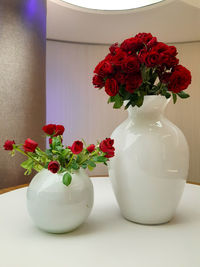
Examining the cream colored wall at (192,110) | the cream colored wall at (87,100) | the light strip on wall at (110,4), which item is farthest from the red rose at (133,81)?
the cream colored wall at (192,110)

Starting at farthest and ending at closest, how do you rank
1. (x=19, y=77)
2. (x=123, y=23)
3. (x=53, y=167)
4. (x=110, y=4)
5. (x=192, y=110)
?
(x=192, y=110) < (x=123, y=23) < (x=19, y=77) < (x=110, y=4) < (x=53, y=167)

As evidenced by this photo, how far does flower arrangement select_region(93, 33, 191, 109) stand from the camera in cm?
68

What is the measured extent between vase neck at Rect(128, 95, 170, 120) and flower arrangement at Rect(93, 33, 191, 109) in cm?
2

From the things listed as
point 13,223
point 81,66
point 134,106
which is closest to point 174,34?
point 81,66

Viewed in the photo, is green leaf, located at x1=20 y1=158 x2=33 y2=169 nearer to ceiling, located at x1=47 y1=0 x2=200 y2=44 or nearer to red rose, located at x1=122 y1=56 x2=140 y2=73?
red rose, located at x1=122 y1=56 x2=140 y2=73

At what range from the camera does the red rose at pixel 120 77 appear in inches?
27.2

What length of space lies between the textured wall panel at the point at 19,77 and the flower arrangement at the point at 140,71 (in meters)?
1.50

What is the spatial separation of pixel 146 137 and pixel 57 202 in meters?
0.30

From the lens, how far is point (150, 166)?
28.7 inches

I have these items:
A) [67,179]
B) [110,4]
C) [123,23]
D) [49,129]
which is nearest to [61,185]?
[67,179]

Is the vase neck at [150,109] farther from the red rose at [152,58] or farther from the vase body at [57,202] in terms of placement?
the vase body at [57,202]

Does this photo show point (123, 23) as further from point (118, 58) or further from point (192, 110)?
point (118, 58)

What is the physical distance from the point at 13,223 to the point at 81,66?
12.9 feet

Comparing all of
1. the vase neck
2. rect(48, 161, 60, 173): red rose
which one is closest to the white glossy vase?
the vase neck
